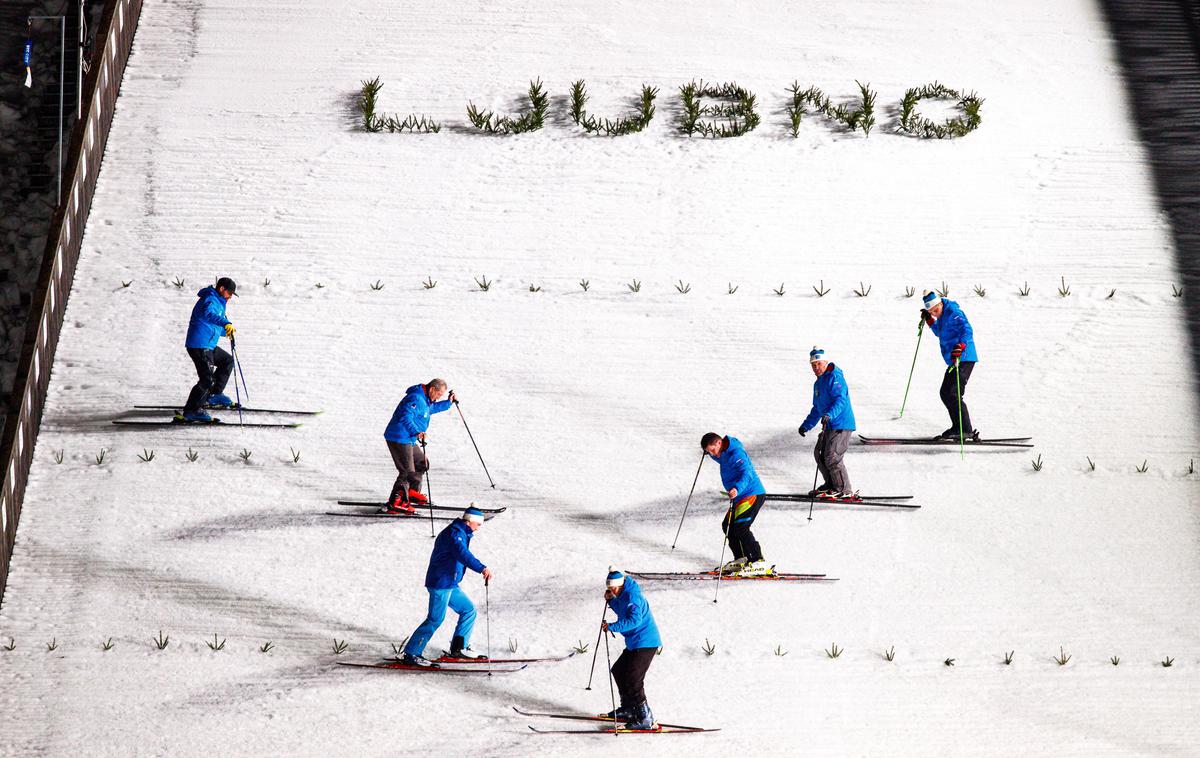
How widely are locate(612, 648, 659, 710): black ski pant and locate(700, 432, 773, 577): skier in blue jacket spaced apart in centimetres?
177

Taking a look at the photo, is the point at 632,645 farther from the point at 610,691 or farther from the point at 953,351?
the point at 953,351

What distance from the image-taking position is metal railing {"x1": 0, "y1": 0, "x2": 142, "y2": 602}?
13.8 meters

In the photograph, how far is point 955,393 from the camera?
1493cm

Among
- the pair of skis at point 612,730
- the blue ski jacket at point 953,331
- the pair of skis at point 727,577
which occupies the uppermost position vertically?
the blue ski jacket at point 953,331

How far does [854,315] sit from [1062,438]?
2.86 m

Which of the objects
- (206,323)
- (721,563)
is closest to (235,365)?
(206,323)

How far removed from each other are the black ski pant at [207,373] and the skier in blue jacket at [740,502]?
531 cm

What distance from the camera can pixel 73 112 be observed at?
19688 mm

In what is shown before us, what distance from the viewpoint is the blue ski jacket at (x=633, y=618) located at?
1154cm

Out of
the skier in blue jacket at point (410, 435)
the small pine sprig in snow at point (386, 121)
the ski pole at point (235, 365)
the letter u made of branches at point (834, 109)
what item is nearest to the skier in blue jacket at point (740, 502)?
the skier in blue jacket at point (410, 435)

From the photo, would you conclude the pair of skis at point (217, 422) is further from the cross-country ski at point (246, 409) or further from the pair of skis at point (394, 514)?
the pair of skis at point (394, 514)

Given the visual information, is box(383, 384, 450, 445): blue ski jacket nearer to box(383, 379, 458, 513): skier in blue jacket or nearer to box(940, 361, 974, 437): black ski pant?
box(383, 379, 458, 513): skier in blue jacket

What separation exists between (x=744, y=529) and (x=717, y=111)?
27.6ft

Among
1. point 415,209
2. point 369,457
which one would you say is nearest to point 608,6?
point 415,209
